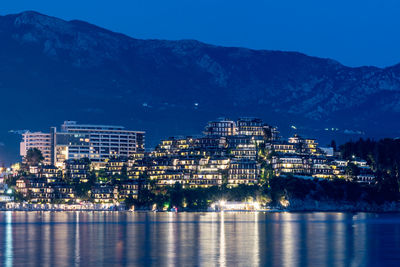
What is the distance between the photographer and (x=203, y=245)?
271ft

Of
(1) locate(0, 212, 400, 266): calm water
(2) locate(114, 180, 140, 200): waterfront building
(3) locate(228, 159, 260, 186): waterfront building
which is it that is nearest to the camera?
(1) locate(0, 212, 400, 266): calm water

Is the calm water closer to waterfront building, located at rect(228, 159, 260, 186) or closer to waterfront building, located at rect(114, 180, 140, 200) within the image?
waterfront building, located at rect(228, 159, 260, 186)

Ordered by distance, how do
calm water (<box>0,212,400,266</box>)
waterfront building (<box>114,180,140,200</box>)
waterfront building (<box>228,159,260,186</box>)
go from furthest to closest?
waterfront building (<box>114,180,140,200</box>) → waterfront building (<box>228,159,260,186</box>) → calm water (<box>0,212,400,266</box>)

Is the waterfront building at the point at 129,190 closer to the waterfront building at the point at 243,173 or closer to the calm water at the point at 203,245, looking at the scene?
the waterfront building at the point at 243,173

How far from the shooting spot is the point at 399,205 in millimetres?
190875

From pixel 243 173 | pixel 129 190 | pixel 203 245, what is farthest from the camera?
pixel 129 190

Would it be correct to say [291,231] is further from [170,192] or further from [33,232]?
[170,192]

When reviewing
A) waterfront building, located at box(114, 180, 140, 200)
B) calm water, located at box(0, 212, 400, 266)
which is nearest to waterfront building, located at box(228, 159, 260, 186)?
waterfront building, located at box(114, 180, 140, 200)

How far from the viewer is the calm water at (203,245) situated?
67875mm

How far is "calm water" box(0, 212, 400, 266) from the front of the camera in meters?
67.9

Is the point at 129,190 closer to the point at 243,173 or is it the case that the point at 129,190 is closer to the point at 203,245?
the point at 243,173

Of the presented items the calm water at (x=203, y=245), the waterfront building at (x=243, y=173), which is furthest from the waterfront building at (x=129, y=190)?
the calm water at (x=203, y=245)

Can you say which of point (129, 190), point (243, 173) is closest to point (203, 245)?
point (243, 173)

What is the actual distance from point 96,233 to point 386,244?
113 feet
